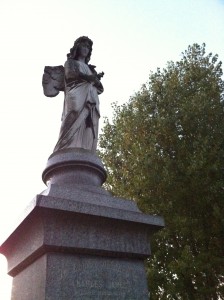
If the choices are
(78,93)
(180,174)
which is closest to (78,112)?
(78,93)

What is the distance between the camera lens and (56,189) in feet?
15.4

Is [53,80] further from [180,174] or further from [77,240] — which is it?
[180,174]

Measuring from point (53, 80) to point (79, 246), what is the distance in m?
3.76

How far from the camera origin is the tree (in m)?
12.4

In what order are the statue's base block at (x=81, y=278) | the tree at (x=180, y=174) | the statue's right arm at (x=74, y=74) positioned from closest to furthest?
the statue's base block at (x=81, y=278) → the statue's right arm at (x=74, y=74) → the tree at (x=180, y=174)

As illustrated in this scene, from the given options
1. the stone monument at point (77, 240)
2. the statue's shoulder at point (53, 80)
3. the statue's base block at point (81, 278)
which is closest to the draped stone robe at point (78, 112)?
the stone monument at point (77, 240)

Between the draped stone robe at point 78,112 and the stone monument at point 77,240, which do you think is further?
the draped stone robe at point 78,112

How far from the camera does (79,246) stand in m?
4.30

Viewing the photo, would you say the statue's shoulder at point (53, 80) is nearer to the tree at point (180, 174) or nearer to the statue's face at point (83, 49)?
the statue's face at point (83, 49)

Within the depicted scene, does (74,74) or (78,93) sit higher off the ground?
(74,74)

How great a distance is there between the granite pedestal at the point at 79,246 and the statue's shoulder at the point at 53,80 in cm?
230

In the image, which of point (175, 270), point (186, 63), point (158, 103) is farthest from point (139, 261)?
point (186, 63)

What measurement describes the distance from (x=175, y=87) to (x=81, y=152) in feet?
37.8

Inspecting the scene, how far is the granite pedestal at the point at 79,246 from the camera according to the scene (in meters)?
4.12
